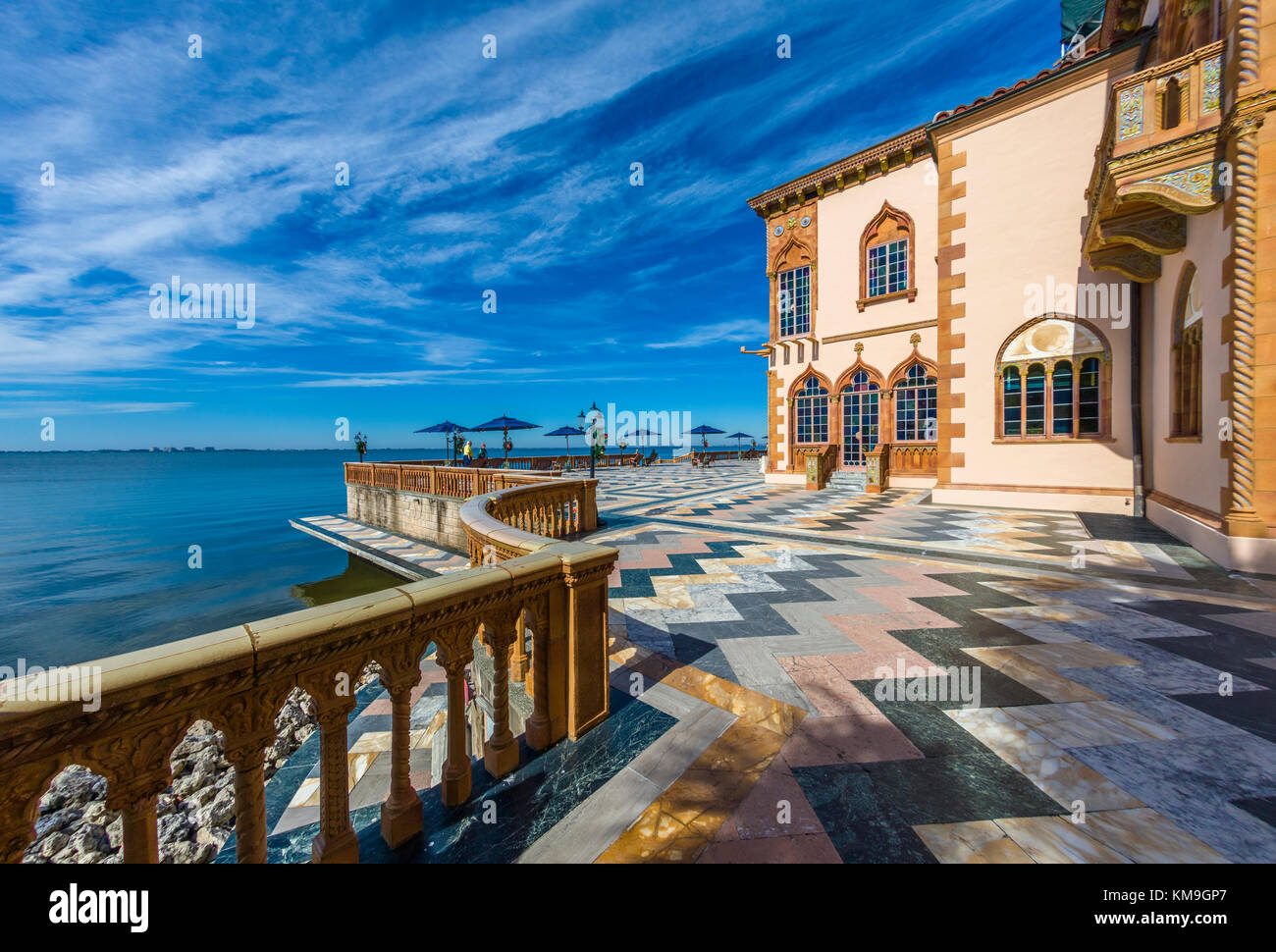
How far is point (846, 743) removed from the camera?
8.19 ft

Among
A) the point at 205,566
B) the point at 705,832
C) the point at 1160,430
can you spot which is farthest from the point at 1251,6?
the point at 205,566

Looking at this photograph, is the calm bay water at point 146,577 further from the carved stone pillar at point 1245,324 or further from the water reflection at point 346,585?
the carved stone pillar at point 1245,324

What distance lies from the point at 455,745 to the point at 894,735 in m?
2.31

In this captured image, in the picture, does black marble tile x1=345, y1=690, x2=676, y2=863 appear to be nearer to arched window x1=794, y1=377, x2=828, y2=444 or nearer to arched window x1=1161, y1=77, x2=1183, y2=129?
arched window x1=1161, y1=77, x2=1183, y2=129

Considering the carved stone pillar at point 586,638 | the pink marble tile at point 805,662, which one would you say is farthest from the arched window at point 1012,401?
the carved stone pillar at point 586,638

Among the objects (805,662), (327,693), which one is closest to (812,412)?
(805,662)

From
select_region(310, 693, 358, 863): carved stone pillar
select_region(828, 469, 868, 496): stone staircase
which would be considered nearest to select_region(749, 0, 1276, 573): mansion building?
select_region(828, 469, 868, 496): stone staircase

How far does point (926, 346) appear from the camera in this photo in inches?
571

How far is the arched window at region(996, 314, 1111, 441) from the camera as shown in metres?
10.2

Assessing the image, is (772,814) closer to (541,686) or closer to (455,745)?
(541,686)

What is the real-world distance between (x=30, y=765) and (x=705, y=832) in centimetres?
208

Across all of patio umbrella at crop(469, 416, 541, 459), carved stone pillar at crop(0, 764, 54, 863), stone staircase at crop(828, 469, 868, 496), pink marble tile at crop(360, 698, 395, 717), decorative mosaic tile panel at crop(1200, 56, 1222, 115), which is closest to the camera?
carved stone pillar at crop(0, 764, 54, 863)

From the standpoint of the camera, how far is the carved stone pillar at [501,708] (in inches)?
91.4

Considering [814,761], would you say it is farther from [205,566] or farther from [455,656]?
[205,566]
